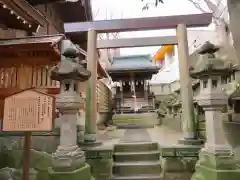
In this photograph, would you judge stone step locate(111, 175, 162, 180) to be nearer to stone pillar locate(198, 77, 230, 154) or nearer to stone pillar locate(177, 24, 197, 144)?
stone pillar locate(177, 24, 197, 144)

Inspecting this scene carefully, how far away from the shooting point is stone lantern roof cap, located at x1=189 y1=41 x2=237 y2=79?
4.11 m

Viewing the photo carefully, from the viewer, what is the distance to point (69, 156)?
13.3 ft

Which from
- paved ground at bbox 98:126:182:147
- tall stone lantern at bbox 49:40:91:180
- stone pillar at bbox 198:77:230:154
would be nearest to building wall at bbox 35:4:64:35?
paved ground at bbox 98:126:182:147

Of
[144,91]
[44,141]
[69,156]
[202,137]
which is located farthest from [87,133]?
[144,91]

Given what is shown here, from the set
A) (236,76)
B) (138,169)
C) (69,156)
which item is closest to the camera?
(69,156)

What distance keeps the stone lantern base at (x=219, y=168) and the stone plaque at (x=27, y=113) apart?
3.26 metres

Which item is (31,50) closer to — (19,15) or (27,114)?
(19,15)

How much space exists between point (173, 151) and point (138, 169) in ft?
3.54

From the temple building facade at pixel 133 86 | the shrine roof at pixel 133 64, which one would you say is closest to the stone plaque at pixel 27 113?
the temple building facade at pixel 133 86

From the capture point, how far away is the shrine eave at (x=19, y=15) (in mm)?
6664

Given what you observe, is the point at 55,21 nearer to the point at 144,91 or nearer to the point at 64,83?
the point at 144,91

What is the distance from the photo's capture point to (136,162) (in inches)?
215

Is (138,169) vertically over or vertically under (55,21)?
under

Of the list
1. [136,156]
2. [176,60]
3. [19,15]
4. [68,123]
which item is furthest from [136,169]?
[176,60]
